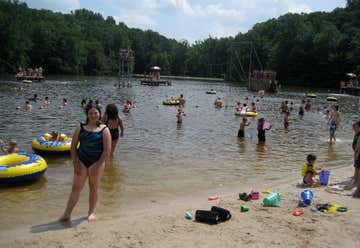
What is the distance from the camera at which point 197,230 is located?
5949 millimetres

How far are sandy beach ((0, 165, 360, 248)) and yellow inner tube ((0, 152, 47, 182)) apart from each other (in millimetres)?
2288

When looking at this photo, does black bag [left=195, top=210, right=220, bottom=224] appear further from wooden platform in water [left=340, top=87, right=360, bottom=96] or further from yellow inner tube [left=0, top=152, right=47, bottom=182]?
wooden platform in water [left=340, top=87, right=360, bottom=96]

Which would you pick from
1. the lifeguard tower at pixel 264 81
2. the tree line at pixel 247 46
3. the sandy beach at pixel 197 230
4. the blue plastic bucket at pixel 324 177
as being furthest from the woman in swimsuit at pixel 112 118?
the tree line at pixel 247 46

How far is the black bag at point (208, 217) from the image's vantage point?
6.23m

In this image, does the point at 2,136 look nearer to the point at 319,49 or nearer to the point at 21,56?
the point at 21,56

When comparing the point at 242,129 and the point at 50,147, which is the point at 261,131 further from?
the point at 50,147

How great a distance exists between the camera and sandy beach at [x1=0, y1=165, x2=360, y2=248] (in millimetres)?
5531

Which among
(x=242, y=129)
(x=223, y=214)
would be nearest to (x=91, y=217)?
(x=223, y=214)

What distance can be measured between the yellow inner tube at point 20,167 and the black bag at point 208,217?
400 centimetres

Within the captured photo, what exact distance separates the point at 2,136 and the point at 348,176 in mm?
11245

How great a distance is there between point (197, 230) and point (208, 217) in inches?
15.0

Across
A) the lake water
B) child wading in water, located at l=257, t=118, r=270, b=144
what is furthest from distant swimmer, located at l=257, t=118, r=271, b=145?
the lake water

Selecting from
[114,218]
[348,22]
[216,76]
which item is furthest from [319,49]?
[114,218]

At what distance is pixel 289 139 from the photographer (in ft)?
55.5
